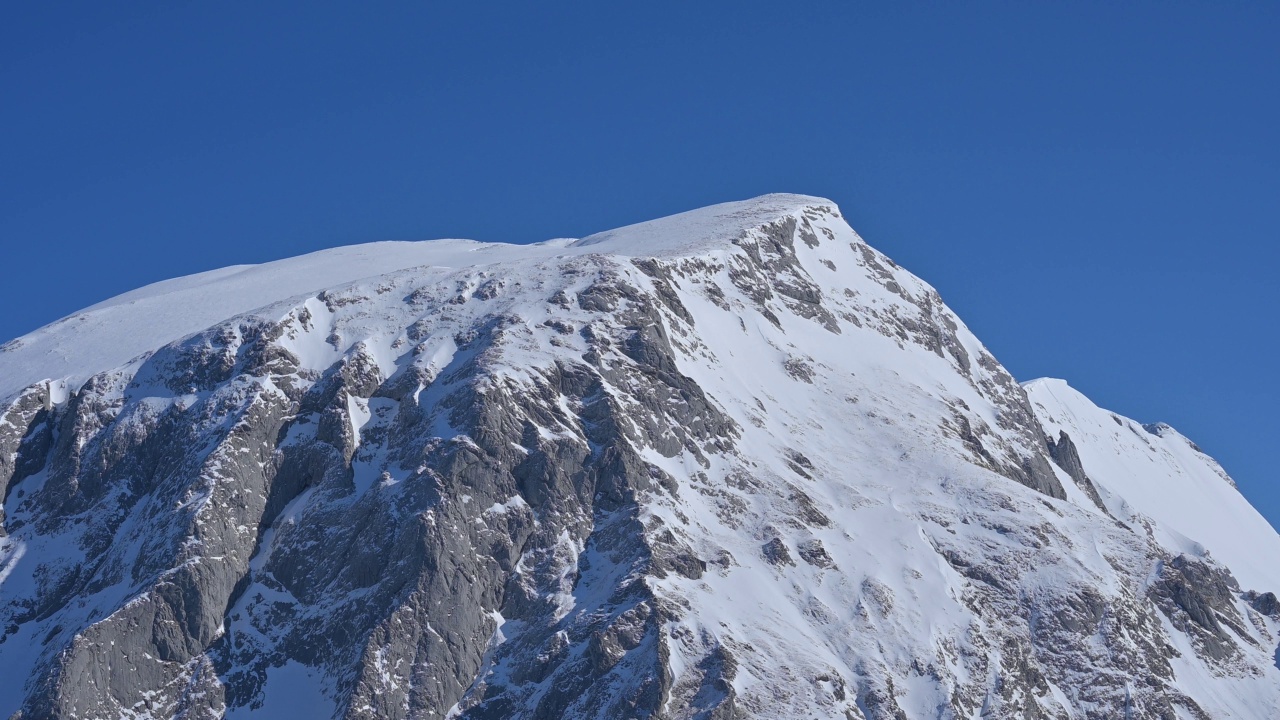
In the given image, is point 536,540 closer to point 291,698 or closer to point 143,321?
point 291,698

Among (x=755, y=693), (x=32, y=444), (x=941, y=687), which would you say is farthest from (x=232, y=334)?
(x=941, y=687)

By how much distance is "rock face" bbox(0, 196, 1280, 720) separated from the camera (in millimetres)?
129375

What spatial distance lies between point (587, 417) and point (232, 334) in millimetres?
36906

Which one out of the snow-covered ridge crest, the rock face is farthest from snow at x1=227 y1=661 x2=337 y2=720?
the snow-covered ridge crest

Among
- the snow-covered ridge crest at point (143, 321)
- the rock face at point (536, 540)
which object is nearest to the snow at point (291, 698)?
the rock face at point (536, 540)

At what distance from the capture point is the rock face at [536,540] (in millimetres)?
129375

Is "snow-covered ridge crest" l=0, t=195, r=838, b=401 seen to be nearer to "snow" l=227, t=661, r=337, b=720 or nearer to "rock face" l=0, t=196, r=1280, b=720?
"rock face" l=0, t=196, r=1280, b=720

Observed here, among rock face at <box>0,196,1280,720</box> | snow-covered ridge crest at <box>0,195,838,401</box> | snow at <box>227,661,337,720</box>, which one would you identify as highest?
snow-covered ridge crest at <box>0,195,838,401</box>

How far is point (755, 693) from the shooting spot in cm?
12656

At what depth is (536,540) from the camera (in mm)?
140375

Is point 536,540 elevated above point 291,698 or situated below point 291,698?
above

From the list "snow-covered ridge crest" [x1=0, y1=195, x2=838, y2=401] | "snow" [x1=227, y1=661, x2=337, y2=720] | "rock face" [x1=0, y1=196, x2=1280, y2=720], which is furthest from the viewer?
"snow-covered ridge crest" [x1=0, y1=195, x2=838, y2=401]

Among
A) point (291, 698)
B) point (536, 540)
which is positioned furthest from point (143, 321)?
point (291, 698)

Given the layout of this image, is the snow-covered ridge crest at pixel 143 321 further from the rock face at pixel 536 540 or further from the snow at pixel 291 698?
the snow at pixel 291 698
